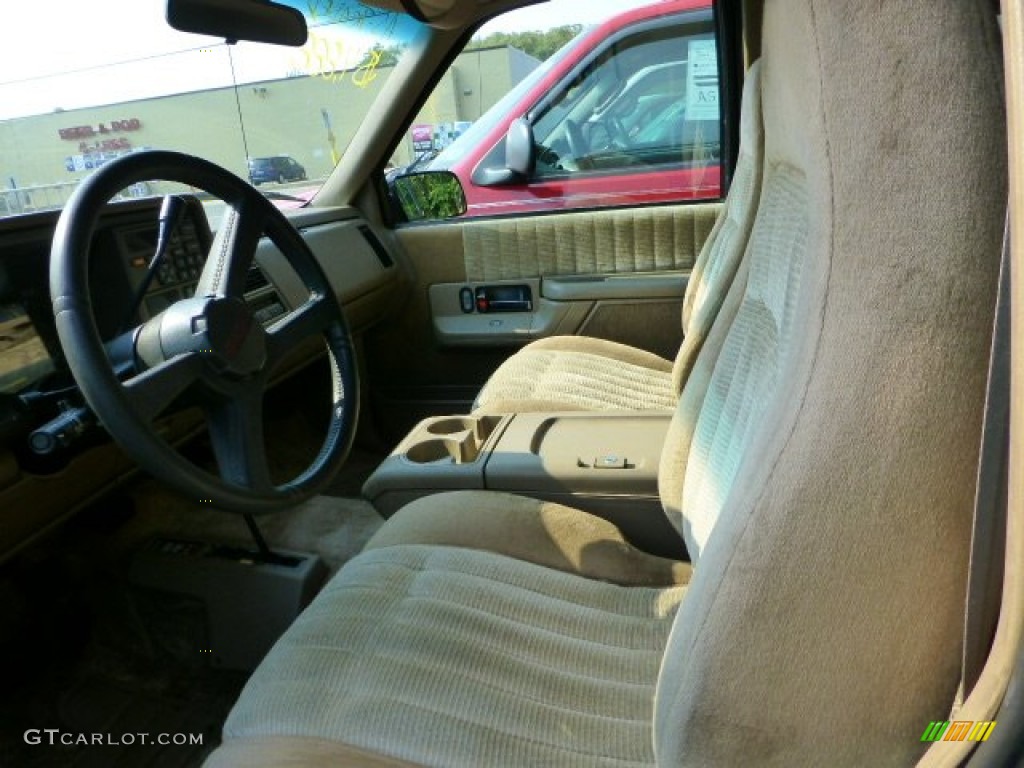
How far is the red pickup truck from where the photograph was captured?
2266 millimetres

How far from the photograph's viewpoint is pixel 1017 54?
52 cm

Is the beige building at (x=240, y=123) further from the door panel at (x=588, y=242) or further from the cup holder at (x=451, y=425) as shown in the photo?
the cup holder at (x=451, y=425)

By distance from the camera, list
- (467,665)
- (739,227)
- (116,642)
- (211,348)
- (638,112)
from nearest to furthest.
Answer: (467,665) < (211,348) < (739,227) < (116,642) < (638,112)

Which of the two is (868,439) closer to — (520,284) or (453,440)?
(453,440)

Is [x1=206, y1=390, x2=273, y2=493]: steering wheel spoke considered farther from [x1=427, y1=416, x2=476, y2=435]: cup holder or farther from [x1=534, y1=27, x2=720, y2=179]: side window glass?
[x1=534, y1=27, x2=720, y2=179]: side window glass

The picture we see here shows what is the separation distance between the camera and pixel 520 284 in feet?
7.95

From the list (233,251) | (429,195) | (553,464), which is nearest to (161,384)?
(233,251)

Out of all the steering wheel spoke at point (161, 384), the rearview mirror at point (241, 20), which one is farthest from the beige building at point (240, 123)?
the steering wheel spoke at point (161, 384)

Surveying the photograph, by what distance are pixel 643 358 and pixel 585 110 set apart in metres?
0.76

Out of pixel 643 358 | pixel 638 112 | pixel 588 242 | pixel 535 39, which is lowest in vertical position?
pixel 643 358

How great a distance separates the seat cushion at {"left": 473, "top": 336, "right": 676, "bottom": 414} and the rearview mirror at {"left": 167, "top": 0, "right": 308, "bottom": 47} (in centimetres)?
80

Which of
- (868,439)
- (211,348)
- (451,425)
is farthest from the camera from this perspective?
(451,425)

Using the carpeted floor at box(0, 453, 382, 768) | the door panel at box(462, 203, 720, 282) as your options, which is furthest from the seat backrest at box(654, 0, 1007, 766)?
the door panel at box(462, 203, 720, 282)

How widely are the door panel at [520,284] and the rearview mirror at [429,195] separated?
0.17ft
